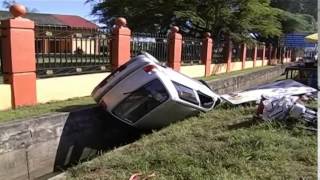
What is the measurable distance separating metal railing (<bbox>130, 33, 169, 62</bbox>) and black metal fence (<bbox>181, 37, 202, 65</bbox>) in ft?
5.73

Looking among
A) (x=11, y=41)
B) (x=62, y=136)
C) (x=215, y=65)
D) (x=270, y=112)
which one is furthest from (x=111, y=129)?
(x=215, y=65)

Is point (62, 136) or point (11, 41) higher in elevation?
point (11, 41)

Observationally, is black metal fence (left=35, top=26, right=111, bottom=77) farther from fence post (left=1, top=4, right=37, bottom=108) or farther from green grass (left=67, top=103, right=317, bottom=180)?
green grass (left=67, top=103, right=317, bottom=180)

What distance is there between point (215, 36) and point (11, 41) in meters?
17.1

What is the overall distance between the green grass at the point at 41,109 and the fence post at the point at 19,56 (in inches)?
11.7

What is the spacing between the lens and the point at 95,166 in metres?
5.86

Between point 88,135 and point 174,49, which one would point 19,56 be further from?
point 174,49

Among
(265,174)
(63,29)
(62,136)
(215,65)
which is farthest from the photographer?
(215,65)

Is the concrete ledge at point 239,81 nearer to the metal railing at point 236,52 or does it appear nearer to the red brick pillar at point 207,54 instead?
the red brick pillar at point 207,54

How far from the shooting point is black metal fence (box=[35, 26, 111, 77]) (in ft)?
34.3

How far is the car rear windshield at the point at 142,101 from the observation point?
8477mm

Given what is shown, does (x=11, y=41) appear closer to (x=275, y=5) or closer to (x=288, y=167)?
(x=288, y=167)

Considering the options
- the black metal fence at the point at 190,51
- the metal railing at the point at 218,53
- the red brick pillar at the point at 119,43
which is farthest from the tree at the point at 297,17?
the red brick pillar at the point at 119,43

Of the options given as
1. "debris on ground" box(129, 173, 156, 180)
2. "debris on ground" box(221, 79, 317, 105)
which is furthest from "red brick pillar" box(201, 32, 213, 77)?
"debris on ground" box(129, 173, 156, 180)
